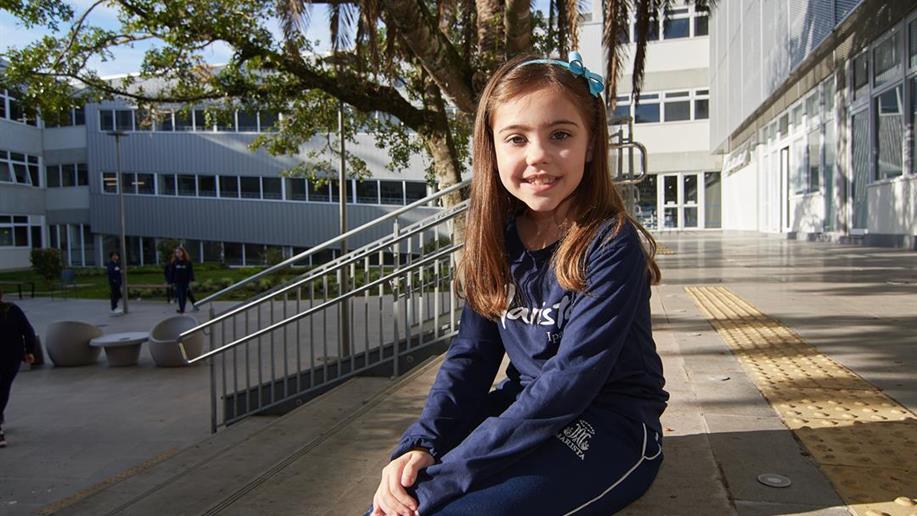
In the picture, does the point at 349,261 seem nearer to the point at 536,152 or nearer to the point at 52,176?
the point at 536,152

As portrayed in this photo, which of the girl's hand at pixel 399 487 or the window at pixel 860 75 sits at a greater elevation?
the window at pixel 860 75

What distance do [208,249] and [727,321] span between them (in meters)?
38.7

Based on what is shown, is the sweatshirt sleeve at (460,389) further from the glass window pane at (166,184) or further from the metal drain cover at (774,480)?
the glass window pane at (166,184)

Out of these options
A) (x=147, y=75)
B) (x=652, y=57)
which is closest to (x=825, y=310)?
(x=147, y=75)

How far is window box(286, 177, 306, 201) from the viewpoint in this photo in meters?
37.8

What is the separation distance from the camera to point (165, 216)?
40469 millimetres

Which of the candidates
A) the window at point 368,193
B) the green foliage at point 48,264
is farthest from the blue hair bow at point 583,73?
the window at point 368,193

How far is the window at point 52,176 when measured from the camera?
43.4 metres

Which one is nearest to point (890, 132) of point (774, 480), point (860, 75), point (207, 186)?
point (860, 75)

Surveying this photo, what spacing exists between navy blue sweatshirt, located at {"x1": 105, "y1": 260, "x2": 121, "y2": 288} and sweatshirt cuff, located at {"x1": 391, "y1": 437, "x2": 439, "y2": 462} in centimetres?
2055

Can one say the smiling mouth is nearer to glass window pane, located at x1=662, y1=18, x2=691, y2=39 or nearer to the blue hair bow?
the blue hair bow

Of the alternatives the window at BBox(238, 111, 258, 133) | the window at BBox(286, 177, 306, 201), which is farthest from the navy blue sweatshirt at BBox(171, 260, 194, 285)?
the window at BBox(238, 111, 258, 133)

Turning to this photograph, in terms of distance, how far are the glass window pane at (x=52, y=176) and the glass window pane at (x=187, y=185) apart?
9955 mm

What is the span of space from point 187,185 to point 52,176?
11020mm
